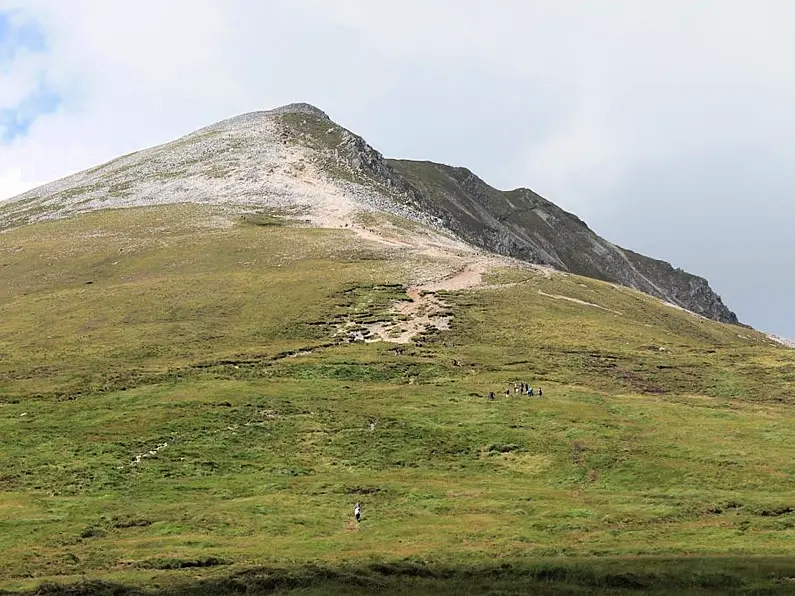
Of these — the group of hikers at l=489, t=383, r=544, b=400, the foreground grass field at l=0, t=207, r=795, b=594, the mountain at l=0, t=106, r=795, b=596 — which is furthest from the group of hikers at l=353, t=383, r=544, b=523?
the foreground grass field at l=0, t=207, r=795, b=594

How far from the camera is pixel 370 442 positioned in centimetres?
6494

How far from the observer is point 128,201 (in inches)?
7397

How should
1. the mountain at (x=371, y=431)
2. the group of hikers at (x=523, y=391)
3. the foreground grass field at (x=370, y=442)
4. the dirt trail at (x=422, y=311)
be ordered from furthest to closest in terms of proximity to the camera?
the dirt trail at (x=422, y=311) < the group of hikers at (x=523, y=391) < the mountain at (x=371, y=431) < the foreground grass field at (x=370, y=442)

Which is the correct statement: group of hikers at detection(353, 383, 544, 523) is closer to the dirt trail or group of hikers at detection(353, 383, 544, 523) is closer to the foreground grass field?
the foreground grass field

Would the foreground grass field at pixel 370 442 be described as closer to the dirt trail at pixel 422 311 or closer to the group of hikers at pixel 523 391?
the group of hikers at pixel 523 391

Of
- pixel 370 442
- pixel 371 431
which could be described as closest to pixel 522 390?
pixel 371 431

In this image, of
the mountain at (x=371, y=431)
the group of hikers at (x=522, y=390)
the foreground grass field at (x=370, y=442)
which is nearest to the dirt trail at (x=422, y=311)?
the mountain at (x=371, y=431)

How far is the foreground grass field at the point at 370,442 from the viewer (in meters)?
39.2

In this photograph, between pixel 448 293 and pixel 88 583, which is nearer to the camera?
pixel 88 583

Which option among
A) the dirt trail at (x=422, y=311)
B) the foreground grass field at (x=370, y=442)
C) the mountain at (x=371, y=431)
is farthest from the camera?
the dirt trail at (x=422, y=311)

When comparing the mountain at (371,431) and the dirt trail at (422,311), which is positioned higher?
the dirt trail at (422,311)

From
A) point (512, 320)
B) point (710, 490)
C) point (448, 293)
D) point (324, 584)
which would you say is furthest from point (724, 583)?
point (448, 293)

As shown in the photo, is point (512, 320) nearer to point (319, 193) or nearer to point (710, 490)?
point (710, 490)

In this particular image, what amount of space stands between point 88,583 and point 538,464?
113ft
